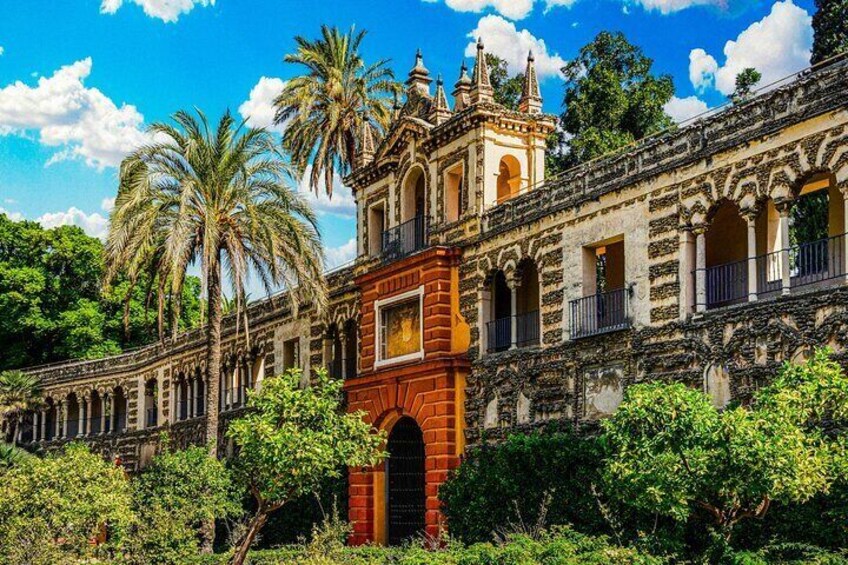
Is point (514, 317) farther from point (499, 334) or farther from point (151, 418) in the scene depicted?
point (151, 418)

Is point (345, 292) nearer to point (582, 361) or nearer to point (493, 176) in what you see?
point (493, 176)

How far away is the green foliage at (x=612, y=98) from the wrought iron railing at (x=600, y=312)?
1617 centimetres

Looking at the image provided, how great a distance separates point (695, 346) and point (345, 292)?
15.1m

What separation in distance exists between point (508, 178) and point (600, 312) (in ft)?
Answer: 21.0

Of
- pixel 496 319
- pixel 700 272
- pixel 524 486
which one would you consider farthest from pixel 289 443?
pixel 700 272

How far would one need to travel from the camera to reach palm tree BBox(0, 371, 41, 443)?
5378 centimetres

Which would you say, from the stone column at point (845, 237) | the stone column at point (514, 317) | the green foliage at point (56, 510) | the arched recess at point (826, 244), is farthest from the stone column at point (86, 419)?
the stone column at point (845, 237)

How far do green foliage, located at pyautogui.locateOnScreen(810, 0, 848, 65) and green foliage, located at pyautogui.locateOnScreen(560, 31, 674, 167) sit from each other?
22.7ft

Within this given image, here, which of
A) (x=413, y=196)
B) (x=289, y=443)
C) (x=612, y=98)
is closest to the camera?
(x=289, y=443)

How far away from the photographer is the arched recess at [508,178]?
29.5 m

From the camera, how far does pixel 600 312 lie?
24.9 meters

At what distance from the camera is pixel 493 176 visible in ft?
94.6

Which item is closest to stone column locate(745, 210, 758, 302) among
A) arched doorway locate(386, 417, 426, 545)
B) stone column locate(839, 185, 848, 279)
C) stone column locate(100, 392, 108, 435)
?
stone column locate(839, 185, 848, 279)

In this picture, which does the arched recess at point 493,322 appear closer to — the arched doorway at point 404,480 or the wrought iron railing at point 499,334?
the wrought iron railing at point 499,334
